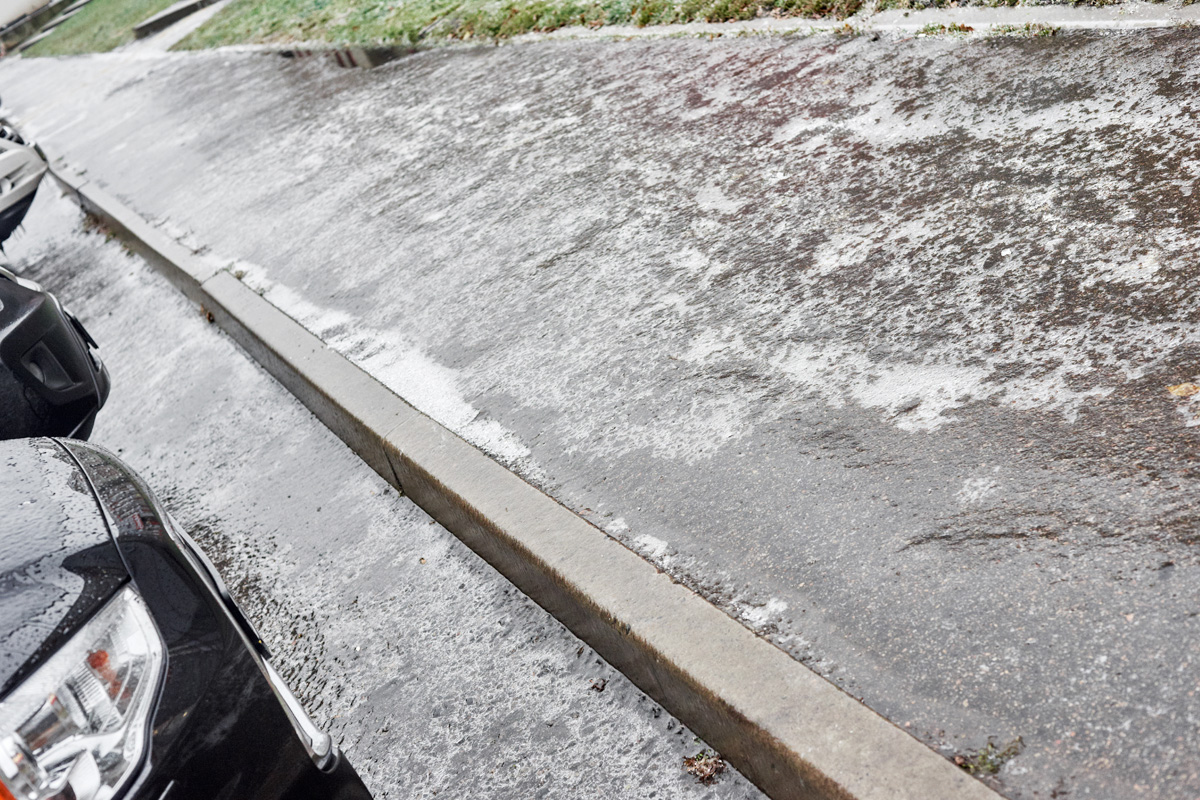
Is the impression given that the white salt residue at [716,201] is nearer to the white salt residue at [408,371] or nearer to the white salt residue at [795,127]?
the white salt residue at [795,127]

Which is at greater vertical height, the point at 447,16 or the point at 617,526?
the point at 447,16

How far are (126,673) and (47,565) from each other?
29 cm

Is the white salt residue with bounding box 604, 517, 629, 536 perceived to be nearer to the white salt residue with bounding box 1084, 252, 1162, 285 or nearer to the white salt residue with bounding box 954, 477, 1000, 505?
the white salt residue with bounding box 954, 477, 1000, 505

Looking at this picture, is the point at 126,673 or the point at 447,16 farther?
the point at 447,16

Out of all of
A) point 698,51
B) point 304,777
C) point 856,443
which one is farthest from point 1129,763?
point 698,51

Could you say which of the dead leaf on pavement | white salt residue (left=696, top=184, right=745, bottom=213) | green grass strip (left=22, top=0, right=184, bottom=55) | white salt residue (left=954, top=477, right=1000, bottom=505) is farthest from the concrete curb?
green grass strip (left=22, top=0, right=184, bottom=55)

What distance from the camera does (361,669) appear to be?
326 cm

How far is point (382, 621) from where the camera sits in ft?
11.2

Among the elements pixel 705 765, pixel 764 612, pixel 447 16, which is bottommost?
pixel 705 765

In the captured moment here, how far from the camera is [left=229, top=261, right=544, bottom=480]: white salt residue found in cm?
375

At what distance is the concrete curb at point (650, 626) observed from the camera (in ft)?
7.09

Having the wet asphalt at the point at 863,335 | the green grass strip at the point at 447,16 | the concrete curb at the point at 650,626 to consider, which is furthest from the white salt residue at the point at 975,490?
the green grass strip at the point at 447,16

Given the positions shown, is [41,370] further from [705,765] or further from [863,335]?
[863,335]

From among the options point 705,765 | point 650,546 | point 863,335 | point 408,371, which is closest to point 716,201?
point 863,335
